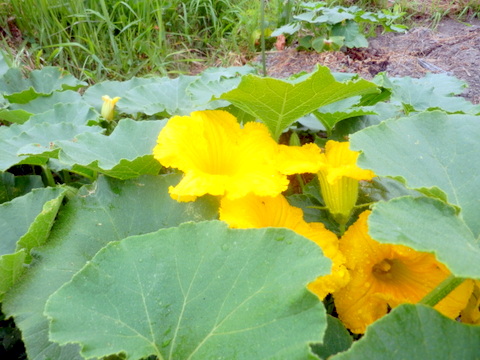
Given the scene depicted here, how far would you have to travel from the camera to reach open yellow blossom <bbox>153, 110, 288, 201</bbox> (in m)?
0.91

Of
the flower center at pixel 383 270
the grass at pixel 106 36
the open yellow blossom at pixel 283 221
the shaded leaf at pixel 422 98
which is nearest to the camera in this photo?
the open yellow blossom at pixel 283 221

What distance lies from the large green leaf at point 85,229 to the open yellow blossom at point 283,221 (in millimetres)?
92

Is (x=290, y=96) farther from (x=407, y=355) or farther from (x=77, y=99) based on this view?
(x=77, y=99)

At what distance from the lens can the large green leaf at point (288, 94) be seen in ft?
3.15

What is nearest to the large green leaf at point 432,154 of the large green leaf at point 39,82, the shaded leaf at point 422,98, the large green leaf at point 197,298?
the large green leaf at point 197,298

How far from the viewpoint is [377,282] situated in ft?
3.24

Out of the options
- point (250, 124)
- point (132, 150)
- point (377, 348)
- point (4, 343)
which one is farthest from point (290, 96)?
point (4, 343)

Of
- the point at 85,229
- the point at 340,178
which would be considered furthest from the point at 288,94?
the point at 85,229

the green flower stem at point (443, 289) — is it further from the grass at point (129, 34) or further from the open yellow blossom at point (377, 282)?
the grass at point (129, 34)

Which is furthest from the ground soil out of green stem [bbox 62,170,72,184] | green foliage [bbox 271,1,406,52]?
green stem [bbox 62,170,72,184]

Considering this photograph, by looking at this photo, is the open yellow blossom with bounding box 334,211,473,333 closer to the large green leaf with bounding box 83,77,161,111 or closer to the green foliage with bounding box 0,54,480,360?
the green foliage with bounding box 0,54,480,360

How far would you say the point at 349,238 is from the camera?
97cm

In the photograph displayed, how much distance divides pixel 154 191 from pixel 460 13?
4.79 meters

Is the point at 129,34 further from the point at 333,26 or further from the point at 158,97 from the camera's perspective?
the point at 158,97
